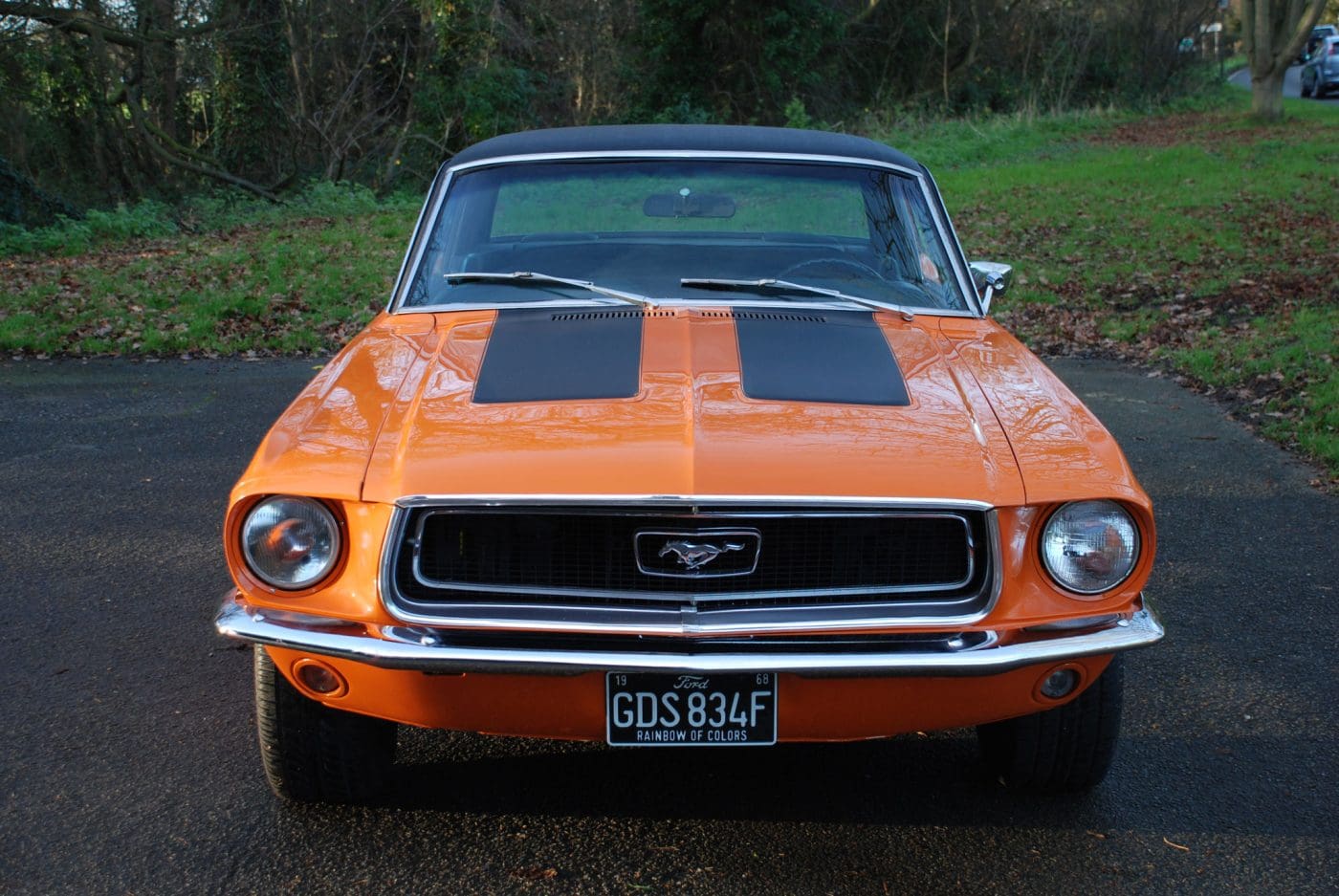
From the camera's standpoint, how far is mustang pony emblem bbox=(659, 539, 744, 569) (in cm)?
245

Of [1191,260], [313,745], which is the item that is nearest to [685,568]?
[313,745]

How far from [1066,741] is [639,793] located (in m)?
1.04

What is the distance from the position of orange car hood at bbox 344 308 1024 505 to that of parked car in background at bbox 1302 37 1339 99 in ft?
113

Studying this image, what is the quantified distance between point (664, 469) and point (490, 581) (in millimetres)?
437

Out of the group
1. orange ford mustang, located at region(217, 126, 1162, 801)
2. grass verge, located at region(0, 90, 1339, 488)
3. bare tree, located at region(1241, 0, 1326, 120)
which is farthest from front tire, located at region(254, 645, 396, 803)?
bare tree, located at region(1241, 0, 1326, 120)

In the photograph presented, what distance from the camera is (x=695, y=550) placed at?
96.5 inches

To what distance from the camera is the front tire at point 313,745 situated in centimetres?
274

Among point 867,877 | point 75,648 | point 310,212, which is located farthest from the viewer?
point 310,212

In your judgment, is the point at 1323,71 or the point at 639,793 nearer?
the point at 639,793

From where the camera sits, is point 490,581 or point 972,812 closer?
point 490,581

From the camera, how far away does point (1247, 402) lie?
23.6 ft

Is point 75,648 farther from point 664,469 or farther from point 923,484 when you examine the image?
point 923,484

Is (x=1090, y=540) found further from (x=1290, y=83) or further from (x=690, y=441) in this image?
(x=1290, y=83)

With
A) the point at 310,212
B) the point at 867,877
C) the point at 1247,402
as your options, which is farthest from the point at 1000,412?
the point at 310,212
